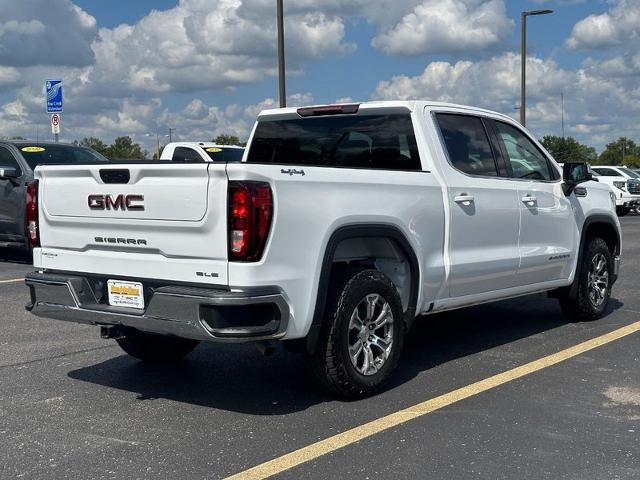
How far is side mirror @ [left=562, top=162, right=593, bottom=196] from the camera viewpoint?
23.4 feet

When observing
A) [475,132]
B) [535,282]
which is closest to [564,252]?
[535,282]

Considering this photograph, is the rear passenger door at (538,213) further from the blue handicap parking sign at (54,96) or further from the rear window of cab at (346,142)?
the blue handicap parking sign at (54,96)

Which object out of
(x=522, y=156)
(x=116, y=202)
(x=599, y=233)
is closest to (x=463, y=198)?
(x=522, y=156)

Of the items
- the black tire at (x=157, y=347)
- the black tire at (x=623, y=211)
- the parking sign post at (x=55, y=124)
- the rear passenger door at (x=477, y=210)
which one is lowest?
the black tire at (x=623, y=211)

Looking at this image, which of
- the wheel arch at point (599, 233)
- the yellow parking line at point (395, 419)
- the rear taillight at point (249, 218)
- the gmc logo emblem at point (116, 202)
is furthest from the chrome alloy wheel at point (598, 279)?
the gmc logo emblem at point (116, 202)

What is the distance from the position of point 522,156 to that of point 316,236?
9.46 ft

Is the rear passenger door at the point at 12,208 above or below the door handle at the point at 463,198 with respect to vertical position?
below

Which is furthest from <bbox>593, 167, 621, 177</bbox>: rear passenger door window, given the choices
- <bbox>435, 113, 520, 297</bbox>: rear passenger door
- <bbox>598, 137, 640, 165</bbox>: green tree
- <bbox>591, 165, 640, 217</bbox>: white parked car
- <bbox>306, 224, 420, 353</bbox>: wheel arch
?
<bbox>598, 137, 640, 165</bbox>: green tree

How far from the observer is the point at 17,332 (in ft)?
24.0

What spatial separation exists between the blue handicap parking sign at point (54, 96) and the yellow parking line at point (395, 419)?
15.7 meters

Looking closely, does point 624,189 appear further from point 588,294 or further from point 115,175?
point 115,175

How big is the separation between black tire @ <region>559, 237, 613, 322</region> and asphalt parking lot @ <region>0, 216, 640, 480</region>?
335 mm

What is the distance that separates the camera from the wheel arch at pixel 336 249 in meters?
4.75

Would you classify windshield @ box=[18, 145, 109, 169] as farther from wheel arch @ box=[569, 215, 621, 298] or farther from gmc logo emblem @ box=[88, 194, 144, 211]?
gmc logo emblem @ box=[88, 194, 144, 211]
